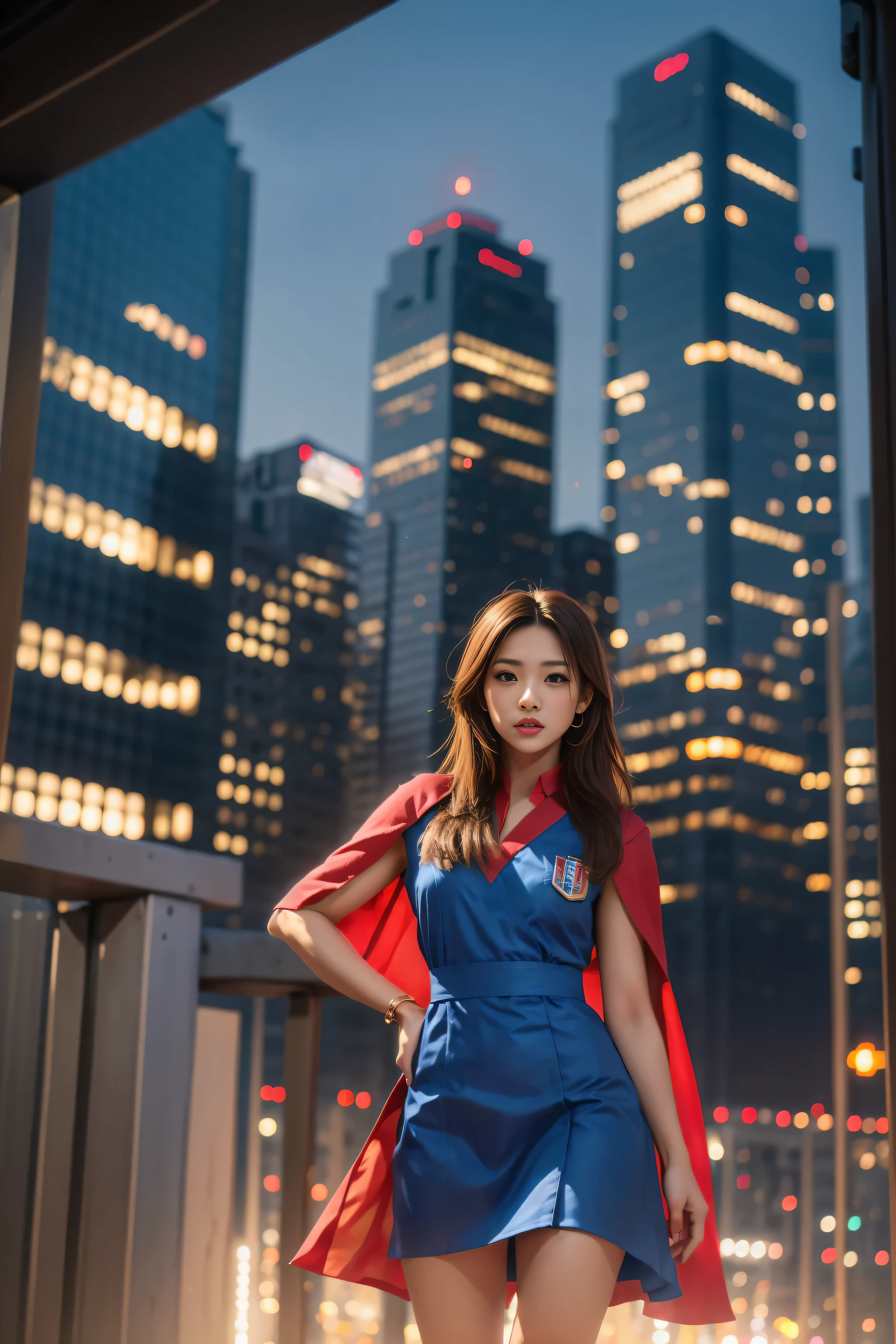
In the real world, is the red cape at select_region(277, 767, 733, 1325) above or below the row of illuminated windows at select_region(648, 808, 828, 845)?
below

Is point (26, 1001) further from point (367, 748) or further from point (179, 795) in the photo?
point (367, 748)

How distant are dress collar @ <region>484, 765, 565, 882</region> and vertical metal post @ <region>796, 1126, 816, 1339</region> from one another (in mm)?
9832

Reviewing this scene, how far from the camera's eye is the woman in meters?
0.96

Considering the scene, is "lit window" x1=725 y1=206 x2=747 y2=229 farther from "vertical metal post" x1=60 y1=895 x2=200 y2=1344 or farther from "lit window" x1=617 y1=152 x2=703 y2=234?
"vertical metal post" x1=60 y1=895 x2=200 y2=1344

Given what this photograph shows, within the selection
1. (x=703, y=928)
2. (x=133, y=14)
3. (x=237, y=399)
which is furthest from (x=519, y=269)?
(x=133, y=14)

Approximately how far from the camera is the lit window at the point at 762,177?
4059 cm

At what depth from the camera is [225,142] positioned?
135 feet

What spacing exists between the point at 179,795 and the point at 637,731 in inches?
526

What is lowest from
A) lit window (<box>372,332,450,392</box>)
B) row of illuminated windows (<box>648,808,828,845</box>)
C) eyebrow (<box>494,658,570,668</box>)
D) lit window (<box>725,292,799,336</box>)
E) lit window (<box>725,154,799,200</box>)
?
eyebrow (<box>494,658,570,668</box>)

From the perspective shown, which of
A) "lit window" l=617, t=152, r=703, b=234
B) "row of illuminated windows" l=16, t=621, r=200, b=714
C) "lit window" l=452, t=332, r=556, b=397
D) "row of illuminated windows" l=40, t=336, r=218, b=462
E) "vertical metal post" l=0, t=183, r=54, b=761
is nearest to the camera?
"vertical metal post" l=0, t=183, r=54, b=761

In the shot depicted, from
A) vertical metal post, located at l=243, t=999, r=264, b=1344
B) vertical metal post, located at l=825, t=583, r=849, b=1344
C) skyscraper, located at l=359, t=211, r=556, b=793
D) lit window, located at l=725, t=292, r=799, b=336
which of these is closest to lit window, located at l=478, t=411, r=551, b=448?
skyscraper, located at l=359, t=211, r=556, b=793

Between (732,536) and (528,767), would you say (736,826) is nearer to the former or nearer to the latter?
(732,536)

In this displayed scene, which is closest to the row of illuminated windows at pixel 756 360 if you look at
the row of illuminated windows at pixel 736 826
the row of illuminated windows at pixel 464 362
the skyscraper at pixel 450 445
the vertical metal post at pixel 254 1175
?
the skyscraper at pixel 450 445

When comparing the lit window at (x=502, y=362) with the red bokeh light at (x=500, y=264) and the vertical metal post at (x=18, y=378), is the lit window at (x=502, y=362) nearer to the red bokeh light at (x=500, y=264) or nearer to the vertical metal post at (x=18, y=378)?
the red bokeh light at (x=500, y=264)
